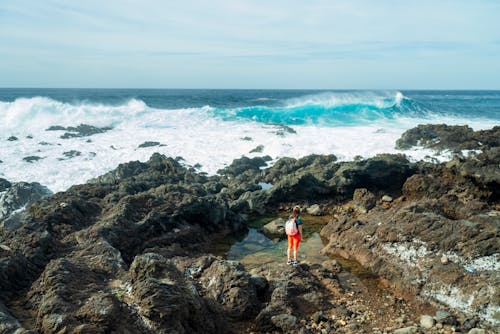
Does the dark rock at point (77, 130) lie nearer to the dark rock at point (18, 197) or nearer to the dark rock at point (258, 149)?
the dark rock at point (258, 149)

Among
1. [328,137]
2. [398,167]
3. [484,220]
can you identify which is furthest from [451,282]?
[328,137]

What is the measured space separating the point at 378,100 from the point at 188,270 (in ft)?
154

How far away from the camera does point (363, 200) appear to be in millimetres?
12828

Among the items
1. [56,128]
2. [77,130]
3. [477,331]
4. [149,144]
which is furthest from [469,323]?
[56,128]

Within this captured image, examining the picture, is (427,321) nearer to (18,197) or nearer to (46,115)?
(18,197)

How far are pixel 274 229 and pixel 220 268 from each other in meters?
4.71

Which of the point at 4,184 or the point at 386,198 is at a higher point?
the point at 386,198

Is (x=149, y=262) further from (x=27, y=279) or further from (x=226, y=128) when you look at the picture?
(x=226, y=128)

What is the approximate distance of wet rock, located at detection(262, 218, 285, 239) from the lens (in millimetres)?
11203

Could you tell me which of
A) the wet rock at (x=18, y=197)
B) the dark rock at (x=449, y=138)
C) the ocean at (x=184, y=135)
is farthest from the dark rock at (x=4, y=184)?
the dark rock at (x=449, y=138)

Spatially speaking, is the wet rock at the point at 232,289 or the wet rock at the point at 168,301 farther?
the wet rock at the point at 232,289

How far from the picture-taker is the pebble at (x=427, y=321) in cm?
627

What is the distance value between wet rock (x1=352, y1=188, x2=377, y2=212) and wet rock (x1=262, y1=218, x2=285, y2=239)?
8.97 ft

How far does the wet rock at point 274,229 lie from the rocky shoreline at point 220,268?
0.93 metres
